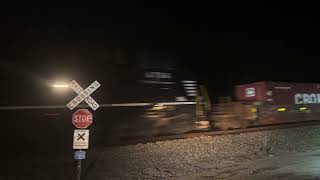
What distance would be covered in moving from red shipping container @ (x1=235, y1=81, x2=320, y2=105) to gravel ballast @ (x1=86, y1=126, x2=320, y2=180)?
5.00 metres

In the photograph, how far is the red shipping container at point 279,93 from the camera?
23.7 metres

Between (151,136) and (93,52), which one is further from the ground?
(93,52)

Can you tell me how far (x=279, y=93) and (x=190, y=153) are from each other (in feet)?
38.0

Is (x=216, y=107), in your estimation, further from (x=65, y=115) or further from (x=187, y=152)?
(x=65, y=115)

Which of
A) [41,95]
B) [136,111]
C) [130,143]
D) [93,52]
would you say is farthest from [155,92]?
[41,95]

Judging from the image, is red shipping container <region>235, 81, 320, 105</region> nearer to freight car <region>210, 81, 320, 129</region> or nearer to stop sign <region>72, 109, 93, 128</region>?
freight car <region>210, 81, 320, 129</region>

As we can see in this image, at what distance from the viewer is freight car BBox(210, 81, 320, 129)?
68.8 feet

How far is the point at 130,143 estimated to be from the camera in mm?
15672

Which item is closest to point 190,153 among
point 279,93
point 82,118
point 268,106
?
point 82,118

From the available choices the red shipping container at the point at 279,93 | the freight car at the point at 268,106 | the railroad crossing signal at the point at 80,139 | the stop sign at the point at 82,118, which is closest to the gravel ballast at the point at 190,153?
the railroad crossing signal at the point at 80,139

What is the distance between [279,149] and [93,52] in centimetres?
828

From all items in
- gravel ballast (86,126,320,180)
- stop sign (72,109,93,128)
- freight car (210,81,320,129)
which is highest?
freight car (210,81,320,129)

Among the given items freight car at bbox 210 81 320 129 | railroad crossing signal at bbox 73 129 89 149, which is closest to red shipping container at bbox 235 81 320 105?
freight car at bbox 210 81 320 129

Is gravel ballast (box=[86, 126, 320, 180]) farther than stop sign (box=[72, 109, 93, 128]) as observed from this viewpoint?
Yes
